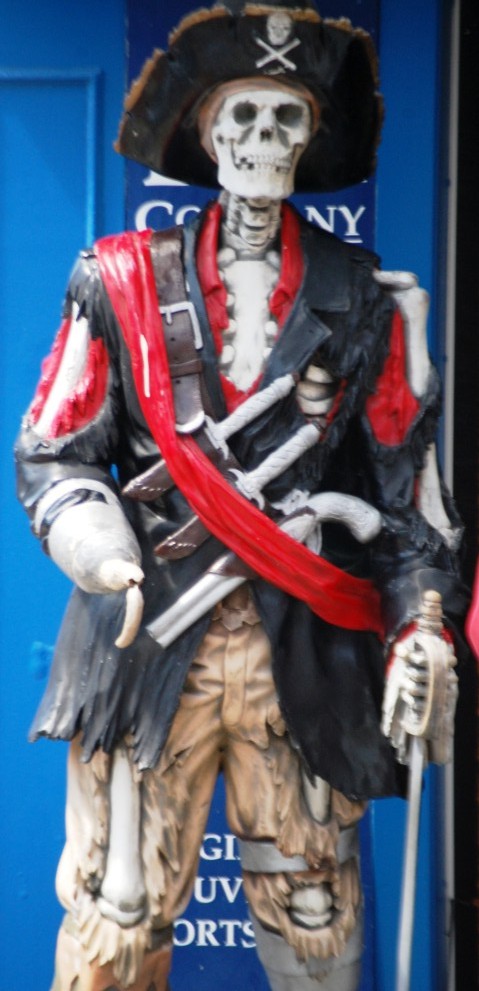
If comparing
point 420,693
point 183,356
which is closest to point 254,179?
point 183,356

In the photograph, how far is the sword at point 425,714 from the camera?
9.02 feet

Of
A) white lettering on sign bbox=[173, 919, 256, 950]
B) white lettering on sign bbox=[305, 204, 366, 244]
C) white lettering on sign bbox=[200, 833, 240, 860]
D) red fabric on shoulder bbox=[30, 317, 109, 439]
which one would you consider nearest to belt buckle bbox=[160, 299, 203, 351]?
red fabric on shoulder bbox=[30, 317, 109, 439]

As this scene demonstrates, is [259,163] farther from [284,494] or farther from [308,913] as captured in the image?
[308,913]

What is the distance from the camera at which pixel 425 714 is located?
2.75 m

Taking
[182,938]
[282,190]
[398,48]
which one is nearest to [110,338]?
[282,190]

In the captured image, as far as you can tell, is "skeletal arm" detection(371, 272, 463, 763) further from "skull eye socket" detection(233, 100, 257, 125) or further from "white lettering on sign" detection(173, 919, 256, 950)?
"white lettering on sign" detection(173, 919, 256, 950)

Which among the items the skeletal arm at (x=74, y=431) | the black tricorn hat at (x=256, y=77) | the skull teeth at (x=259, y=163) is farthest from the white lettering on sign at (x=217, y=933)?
the skull teeth at (x=259, y=163)

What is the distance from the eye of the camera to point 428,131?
363cm

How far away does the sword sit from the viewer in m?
2.75

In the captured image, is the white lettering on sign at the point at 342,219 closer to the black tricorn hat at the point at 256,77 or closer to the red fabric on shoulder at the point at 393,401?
the black tricorn hat at the point at 256,77

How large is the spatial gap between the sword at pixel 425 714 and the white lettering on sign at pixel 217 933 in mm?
958

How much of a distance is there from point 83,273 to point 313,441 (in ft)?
1.35

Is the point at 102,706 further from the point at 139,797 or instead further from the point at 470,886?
the point at 470,886

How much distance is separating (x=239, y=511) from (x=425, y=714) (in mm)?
388
